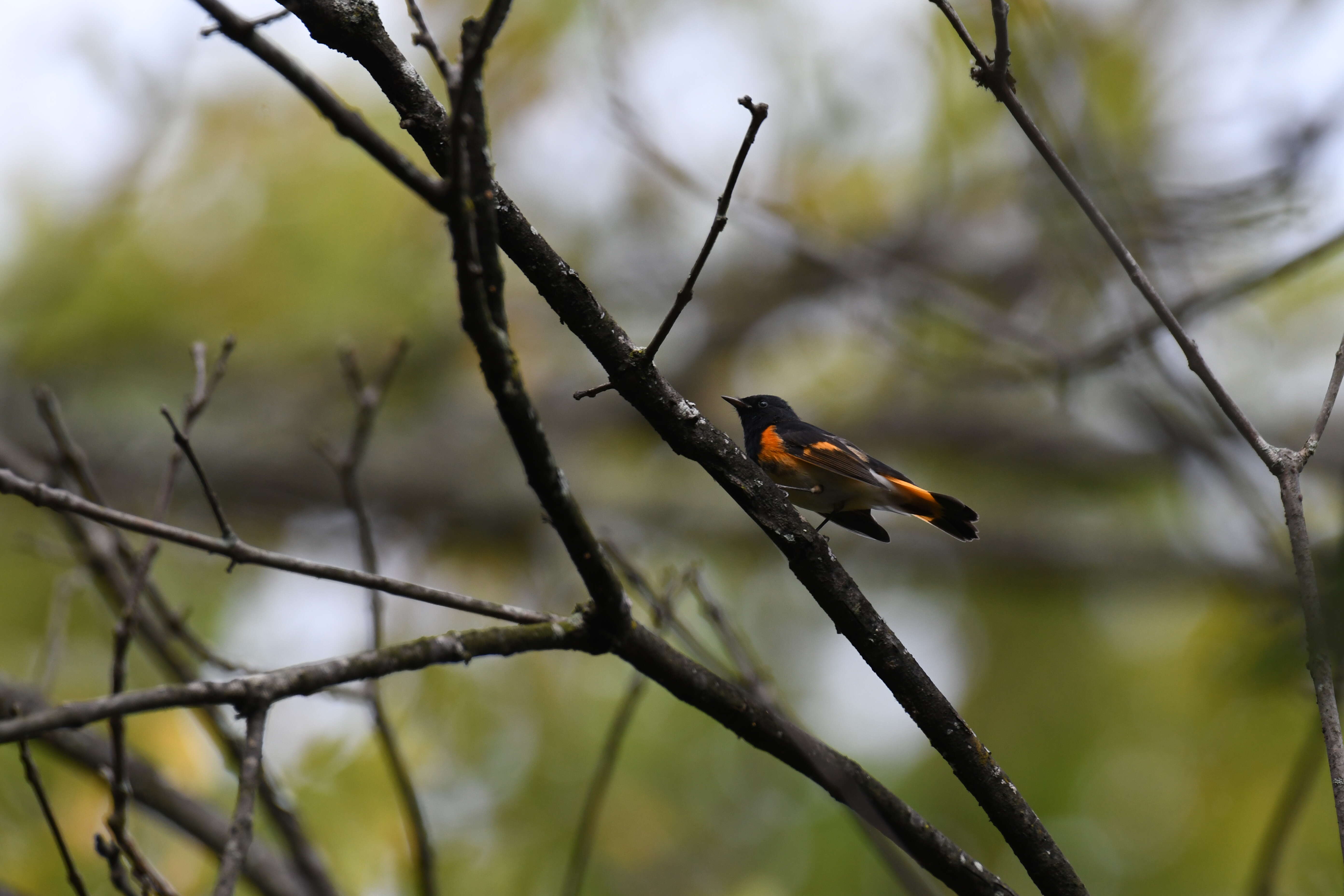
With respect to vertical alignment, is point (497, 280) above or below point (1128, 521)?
below

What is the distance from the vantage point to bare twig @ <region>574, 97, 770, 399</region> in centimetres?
184

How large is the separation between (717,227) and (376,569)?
167cm

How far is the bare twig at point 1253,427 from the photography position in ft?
6.08

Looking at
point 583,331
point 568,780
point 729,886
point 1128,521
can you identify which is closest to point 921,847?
point 583,331

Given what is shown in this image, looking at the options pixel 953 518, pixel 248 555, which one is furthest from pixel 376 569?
pixel 953 518

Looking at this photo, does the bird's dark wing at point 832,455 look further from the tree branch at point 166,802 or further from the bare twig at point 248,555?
the tree branch at point 166,802

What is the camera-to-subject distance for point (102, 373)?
7477 millimetres

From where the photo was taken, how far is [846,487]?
389cm

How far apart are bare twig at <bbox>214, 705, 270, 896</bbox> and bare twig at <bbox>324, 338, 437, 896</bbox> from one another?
1.41m

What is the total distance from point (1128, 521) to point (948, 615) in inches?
73.1

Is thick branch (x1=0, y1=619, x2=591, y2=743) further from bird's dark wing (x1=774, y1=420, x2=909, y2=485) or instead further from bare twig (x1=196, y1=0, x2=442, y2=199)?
bird's dark wing (x1=774, y1=420, x2=909, y2=485)

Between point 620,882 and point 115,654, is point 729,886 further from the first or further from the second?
point 115,654

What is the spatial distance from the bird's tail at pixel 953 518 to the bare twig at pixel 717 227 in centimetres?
202

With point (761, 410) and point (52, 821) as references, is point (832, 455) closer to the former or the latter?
point (761, 410)
